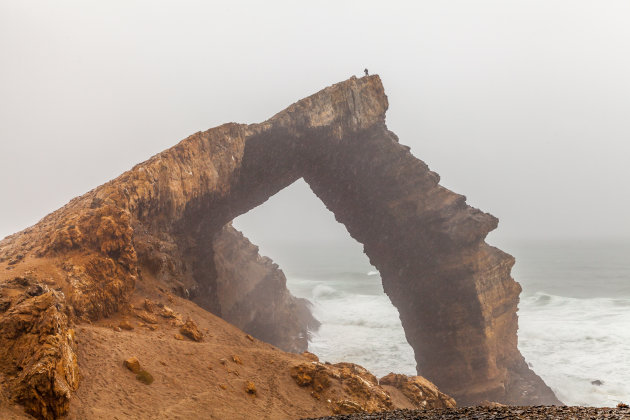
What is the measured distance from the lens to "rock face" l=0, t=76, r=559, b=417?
13.8m

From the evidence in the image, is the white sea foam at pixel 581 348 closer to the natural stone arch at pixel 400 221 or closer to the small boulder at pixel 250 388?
the natural stone arch at pixel 400 221

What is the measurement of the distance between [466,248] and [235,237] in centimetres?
2150

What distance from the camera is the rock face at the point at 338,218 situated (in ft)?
45.2

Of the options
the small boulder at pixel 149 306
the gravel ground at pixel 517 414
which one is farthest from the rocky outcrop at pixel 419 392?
the small boulder at pixel 149 306

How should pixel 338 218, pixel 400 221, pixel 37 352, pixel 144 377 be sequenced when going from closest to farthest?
1. pixel 37 352
2. pixel 144 377
3. pixel 400 221
4. pixel 338 218

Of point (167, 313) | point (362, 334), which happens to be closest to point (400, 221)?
point (362, 334)

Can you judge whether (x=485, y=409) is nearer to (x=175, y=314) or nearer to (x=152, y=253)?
(x=175, y=314)

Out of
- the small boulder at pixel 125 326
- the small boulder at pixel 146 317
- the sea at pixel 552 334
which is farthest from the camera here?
the sea at pixel 552 334

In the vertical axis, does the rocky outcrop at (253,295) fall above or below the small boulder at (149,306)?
above

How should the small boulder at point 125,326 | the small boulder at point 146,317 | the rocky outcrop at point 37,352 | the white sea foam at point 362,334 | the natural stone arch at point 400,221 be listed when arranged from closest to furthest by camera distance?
the rocky outcrop at point 37,352, the small boulder at point 125,326, the small boulder at point 146,317, the natural stone arch at point 400,221, the white sea foam at point 362,334

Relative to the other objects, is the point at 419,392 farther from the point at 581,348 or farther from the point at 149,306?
the point at 581,348

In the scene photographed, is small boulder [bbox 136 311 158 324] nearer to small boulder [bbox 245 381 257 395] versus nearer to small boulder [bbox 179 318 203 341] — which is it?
small boulder [bbox 179 318 203 341]

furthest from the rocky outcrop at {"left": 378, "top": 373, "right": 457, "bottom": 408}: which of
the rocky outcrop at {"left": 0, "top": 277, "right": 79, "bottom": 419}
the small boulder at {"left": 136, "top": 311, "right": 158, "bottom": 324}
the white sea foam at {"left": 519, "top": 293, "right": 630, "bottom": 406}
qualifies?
the white sea foam at {"left": 519, "top": 293, "right": 630, "bottom": 406}

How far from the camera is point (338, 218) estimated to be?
101 ft
